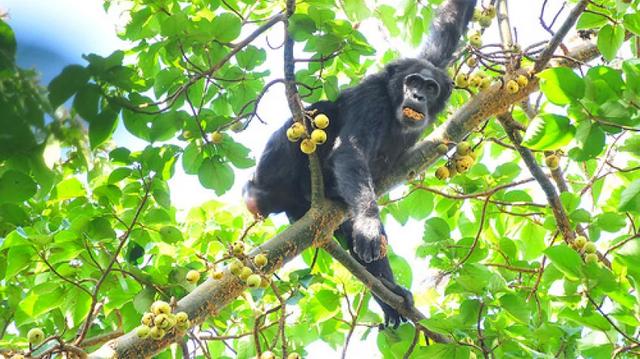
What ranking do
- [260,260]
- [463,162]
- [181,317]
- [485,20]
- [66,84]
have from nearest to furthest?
1. [66,84]
2. [181,317]
3. [260,260]
4. [463,162]
5. [485,20]

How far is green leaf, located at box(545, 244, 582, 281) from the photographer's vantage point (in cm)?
308

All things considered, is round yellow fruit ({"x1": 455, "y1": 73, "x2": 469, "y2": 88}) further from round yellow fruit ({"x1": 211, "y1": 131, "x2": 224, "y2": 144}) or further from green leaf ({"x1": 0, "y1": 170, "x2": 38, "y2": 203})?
green leaf ({"x1": 0, "y1": 170, "x2": 38, "y2": 203})

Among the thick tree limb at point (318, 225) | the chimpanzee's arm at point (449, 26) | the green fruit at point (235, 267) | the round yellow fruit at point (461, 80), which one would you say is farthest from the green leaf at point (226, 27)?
the chimpanzee's arm at point (449, 26)

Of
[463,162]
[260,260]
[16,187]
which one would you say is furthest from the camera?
[463,162]

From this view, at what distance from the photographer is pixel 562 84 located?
2.77 metres

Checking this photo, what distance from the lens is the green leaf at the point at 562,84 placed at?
2760 mm

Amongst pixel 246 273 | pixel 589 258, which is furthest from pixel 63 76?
pixel 589 258

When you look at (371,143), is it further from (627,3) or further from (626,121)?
(626,121)

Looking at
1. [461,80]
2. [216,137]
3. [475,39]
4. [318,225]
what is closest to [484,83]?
[461,80]

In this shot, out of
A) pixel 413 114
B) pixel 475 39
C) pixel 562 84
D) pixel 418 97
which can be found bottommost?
pixel 562 84

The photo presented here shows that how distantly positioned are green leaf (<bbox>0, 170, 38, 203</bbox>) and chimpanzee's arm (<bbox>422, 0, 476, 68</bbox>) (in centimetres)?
468

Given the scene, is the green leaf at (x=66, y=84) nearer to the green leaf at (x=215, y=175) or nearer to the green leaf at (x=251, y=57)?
the green leaf at (x=215, y=175)

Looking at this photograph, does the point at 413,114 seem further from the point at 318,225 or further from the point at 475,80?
the point at 318,225

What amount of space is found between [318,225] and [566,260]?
4.27 feet
